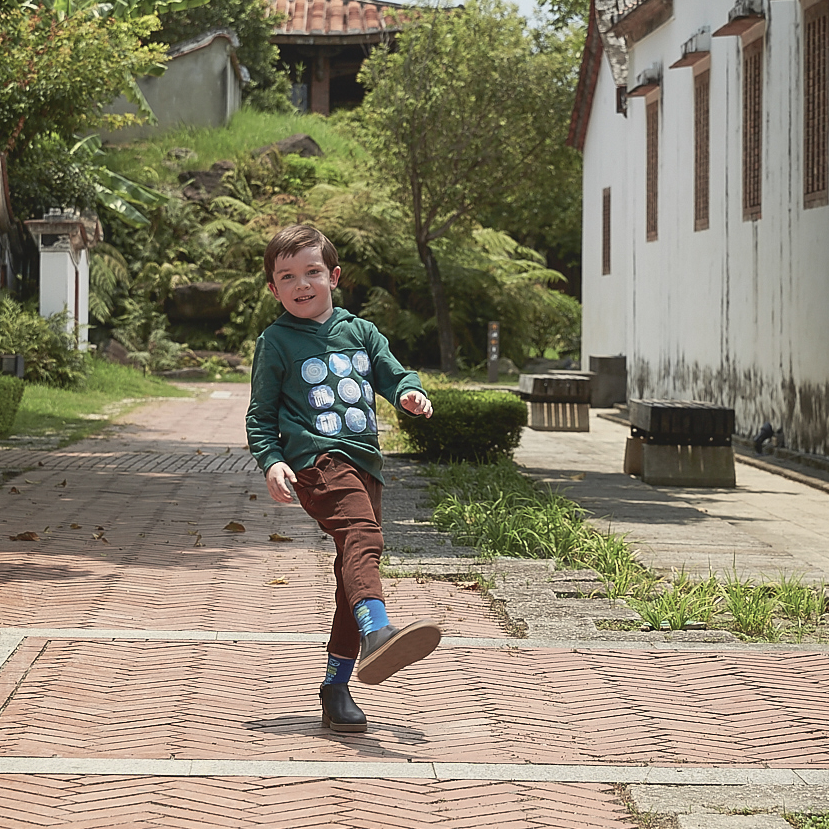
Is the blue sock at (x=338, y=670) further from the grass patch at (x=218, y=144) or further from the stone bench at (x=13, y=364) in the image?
the grass patch at (x=218, y=144)

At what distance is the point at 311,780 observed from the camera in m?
3.72

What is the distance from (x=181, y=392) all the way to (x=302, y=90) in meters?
26.3

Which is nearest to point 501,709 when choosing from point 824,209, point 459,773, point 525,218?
point 459,773

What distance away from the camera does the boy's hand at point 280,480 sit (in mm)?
4047

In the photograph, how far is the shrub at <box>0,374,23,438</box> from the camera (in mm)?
14414

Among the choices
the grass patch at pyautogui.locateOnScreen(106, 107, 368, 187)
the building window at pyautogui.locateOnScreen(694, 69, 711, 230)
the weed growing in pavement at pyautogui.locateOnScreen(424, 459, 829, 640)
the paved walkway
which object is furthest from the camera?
the grass patch at pyautogui.locateOnScreen(106, 107, 368, 187)

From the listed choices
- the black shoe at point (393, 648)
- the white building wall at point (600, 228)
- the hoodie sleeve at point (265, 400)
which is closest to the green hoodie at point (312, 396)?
the hoodie sleeve at point (265, 400)

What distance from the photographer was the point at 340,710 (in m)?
4.21

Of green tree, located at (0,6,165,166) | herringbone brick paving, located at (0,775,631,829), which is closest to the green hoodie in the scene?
herringbone brick paving, located at (0,775,631,829)

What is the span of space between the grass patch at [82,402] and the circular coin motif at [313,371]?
1129cm

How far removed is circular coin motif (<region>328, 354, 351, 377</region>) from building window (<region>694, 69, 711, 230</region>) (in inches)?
598

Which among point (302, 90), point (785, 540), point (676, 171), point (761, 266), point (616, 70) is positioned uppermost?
point (302, 90)

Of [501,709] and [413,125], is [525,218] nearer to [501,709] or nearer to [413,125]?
[413,125]

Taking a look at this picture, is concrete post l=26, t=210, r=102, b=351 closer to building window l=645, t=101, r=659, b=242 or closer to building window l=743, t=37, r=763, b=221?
building window l=645, t=101, r=659, b=242
